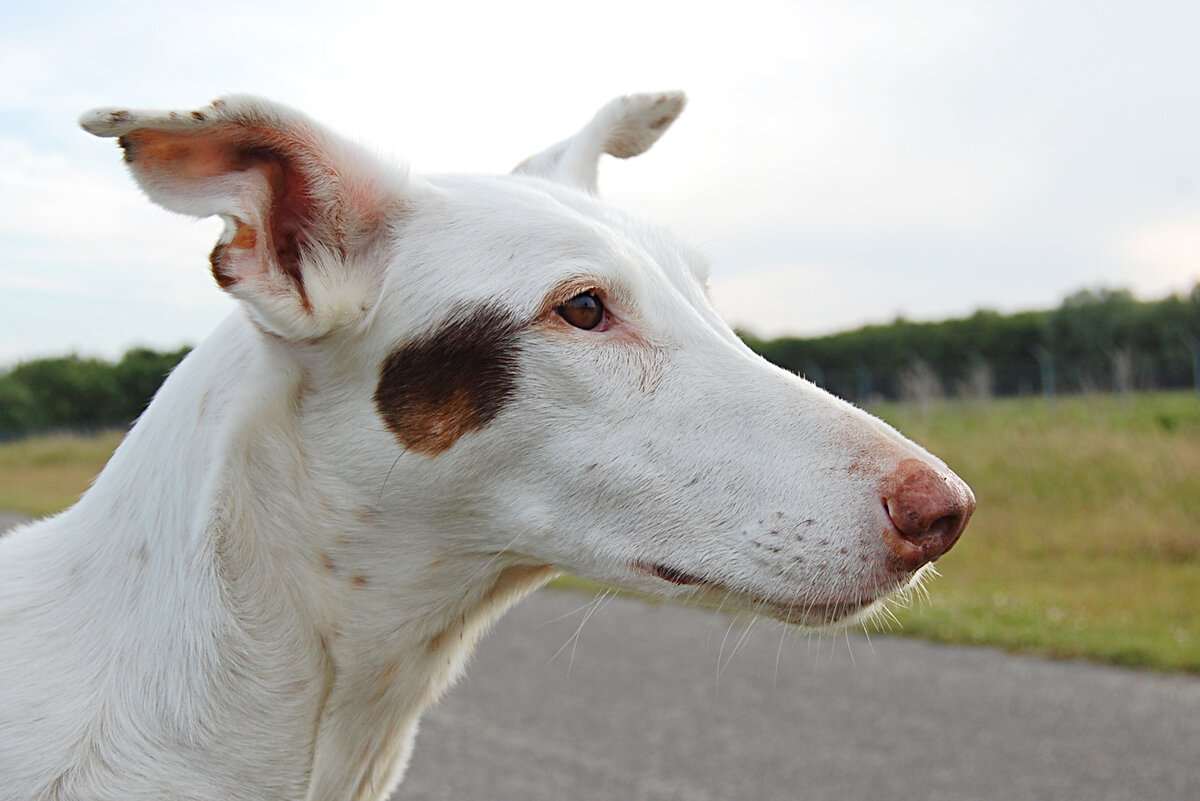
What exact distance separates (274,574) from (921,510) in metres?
1.15

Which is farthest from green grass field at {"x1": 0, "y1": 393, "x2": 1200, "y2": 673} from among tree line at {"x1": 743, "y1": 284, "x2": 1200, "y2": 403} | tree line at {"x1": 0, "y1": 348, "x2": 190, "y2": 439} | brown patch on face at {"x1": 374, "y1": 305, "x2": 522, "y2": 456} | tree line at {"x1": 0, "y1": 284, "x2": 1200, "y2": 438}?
tree line at {"x1": 0, "y1": 348, "x2": 190, "y2": 439}

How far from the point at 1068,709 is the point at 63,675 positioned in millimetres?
5229

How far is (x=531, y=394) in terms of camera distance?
1.88 metres

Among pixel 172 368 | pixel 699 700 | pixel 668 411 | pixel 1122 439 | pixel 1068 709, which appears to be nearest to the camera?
pixel 668 411

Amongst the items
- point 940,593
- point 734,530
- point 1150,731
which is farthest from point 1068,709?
point 734,530

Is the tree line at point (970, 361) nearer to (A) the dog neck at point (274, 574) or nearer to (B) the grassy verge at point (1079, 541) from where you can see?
(B) the grassy verge at point (1079, 541)

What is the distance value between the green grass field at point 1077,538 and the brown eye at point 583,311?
5.13 metres

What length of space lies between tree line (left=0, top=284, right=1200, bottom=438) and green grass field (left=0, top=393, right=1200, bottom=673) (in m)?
2.40

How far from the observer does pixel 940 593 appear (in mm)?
8102

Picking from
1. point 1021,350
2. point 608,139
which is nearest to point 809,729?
point 608,139

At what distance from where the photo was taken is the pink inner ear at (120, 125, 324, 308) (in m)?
1.70

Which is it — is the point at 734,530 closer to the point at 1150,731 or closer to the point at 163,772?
the point at 163,772

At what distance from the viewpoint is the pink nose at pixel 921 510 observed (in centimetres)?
165

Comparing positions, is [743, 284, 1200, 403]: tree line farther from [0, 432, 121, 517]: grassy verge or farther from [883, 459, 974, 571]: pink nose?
[883, 459, 974, 571]: pink nose
